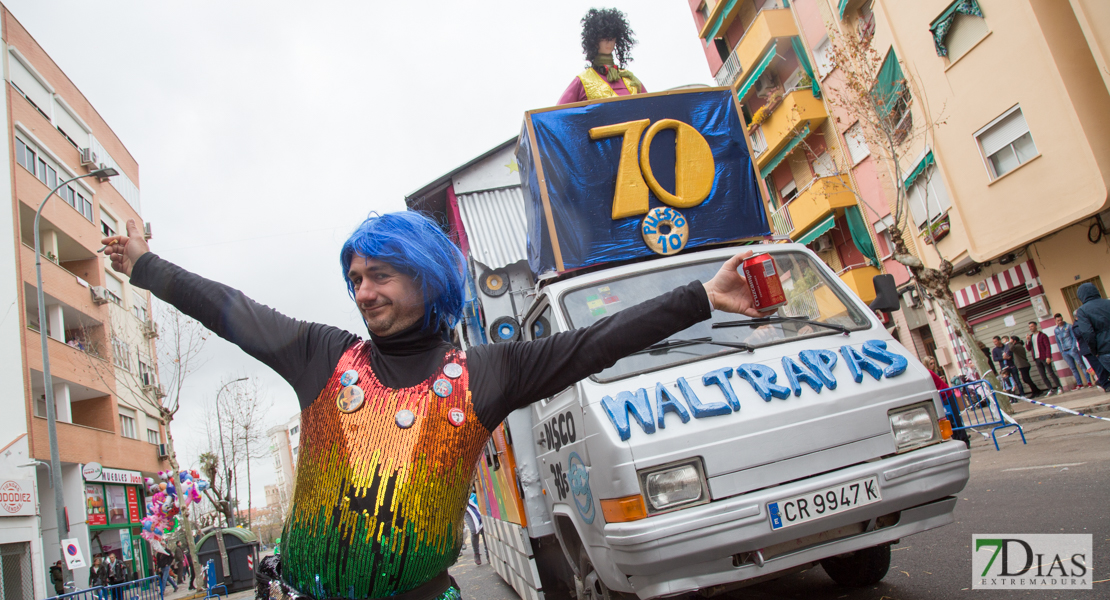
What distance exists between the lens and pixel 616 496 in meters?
3.24

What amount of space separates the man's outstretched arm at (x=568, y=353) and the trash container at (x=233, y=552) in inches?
689

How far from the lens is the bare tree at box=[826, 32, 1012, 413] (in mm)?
14719

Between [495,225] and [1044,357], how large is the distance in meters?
14.1

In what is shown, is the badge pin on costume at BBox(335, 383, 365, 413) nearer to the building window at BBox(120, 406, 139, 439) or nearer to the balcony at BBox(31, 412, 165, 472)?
the balcony at BBox(31, 412, 165, 472)

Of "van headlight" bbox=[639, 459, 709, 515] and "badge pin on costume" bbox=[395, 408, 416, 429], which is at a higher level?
"badge pin on costume" bbox=[395, 408, 416, 429]

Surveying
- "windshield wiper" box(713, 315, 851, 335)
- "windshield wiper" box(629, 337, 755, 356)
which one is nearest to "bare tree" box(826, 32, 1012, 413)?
"windshield wiper" box(713, 315, 851, 335)

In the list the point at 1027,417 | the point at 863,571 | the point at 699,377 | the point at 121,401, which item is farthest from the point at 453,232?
the point at 121,401

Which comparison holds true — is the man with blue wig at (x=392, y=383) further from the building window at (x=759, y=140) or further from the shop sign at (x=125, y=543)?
the shop sign at (x=125, y=543)

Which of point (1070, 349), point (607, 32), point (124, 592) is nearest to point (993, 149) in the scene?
point (1070, 349)

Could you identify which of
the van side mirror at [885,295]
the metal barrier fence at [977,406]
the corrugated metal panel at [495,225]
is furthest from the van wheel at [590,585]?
the metal barrier fence at [977,406]

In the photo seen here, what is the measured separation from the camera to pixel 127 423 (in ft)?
97.7

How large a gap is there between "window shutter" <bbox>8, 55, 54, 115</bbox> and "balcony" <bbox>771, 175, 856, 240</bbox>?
91.0 ft

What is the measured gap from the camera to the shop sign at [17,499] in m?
18.7

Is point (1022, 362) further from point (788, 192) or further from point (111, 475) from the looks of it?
point (111, 475)
